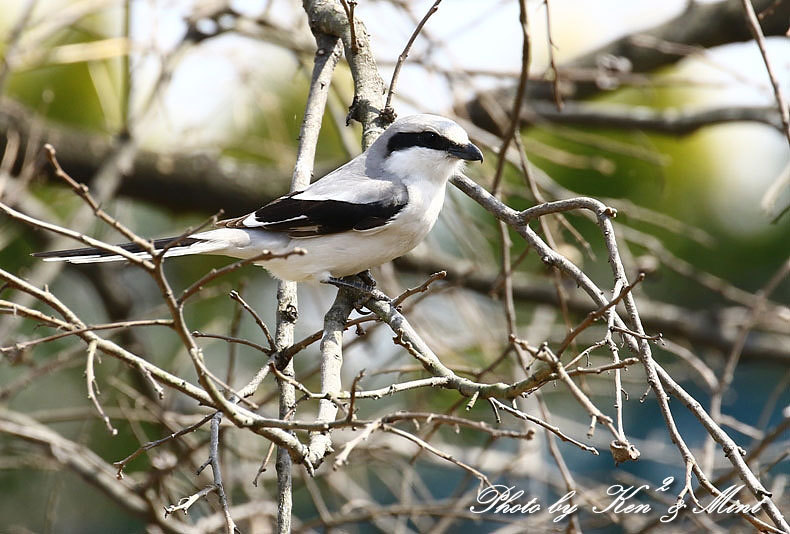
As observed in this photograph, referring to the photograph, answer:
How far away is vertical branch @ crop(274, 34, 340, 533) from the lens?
1.84 metres

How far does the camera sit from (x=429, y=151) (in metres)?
2.92

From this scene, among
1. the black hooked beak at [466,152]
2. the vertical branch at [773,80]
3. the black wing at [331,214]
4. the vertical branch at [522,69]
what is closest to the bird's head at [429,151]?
the black hooked beak at [466,152]

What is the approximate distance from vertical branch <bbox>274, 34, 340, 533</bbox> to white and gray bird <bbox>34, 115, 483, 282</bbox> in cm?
11

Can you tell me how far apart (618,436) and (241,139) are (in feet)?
16.5

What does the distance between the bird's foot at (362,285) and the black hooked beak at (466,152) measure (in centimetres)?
55

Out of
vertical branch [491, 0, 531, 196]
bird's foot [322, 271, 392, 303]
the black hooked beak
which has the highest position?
vertical branch [491, 0, 531, 196]

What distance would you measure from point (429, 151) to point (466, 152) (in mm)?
137

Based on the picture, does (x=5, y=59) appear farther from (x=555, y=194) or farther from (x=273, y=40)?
(x=555, y=194)

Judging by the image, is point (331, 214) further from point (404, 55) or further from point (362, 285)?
point (404, 55)

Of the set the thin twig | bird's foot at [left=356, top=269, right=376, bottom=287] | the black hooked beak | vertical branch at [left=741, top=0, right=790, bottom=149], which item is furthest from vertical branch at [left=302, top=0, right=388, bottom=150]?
vertical branch at [left=741, top=0, right=790, bottom=149]

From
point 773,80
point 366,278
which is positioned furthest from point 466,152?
point 773,80

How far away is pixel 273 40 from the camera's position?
4.04 m

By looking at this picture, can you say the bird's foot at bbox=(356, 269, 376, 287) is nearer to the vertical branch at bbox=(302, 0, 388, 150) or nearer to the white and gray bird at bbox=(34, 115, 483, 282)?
the white and gray bird at bbox=(34, 115, 483, 282)

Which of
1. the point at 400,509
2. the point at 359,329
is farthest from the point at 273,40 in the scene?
the point at 400,509
